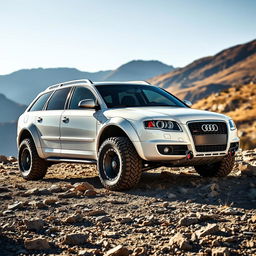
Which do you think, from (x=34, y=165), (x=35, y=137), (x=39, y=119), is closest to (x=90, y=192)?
(x=34, y=165)

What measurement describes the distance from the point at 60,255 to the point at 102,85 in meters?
4.23

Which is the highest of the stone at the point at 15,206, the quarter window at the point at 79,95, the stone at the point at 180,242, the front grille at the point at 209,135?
the quarter window at the point at 79,95

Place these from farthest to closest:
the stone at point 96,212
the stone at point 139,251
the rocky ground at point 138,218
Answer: the stone at point 96,212 < the rocky ground at point 138,218 < the stone at point 139,251

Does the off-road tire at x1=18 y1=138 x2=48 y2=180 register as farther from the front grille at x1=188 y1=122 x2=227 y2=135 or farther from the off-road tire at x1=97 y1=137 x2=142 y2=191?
the front grille at x1=188 y1=122 x2=227 y2=135

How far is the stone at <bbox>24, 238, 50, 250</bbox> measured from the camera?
394 cm

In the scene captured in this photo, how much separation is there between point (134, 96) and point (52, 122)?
1.60 meters

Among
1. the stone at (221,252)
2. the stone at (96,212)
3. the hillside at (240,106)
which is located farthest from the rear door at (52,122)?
the hillside at (240,106)

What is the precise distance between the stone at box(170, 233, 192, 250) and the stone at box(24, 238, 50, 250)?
3.62ft

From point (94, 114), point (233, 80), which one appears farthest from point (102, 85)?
point (233, 80)

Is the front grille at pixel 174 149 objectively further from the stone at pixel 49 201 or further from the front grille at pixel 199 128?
the stone at pixel 49 201

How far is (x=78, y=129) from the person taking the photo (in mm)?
7285

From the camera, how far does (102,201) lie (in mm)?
5766

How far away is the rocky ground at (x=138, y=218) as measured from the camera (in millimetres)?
3838

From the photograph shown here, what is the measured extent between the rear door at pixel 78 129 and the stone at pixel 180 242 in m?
3.32
